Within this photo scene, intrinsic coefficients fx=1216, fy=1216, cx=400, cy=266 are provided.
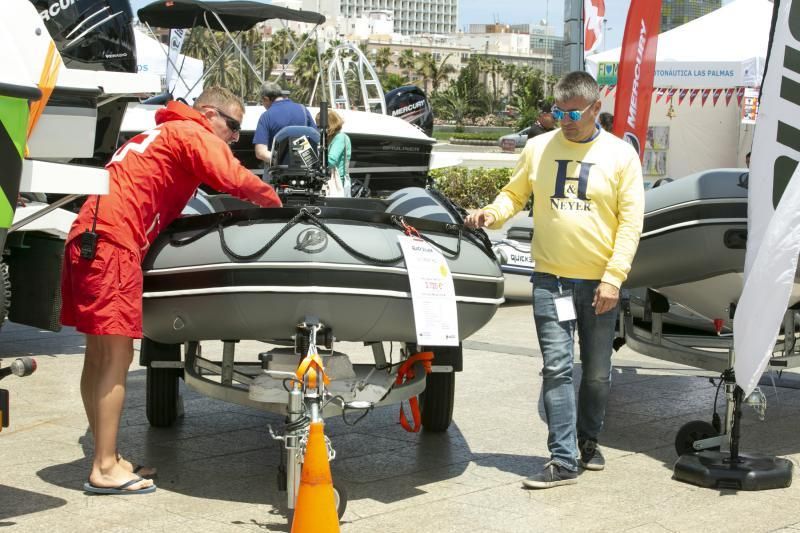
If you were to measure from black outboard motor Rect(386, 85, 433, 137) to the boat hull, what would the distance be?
11792 mm

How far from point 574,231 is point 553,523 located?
4.21ft

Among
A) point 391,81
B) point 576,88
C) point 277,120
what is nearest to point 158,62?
point 277,120

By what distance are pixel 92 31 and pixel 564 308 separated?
15.8 ft

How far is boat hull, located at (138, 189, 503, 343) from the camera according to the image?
4801mm

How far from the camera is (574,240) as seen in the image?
17.3 ft

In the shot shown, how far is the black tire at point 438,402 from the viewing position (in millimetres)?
6113

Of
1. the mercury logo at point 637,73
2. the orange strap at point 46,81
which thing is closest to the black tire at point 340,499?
the orange strap at point 46,81

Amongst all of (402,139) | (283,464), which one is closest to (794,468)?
(283,464)

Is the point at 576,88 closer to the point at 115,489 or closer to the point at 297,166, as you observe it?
the point at 297,166

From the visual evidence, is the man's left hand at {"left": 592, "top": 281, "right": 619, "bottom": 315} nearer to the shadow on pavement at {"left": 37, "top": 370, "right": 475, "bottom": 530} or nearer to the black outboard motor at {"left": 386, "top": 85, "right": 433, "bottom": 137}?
the shadow on pavement at {"left": 37, "top": 370, "right": 475, "bottom": 530}

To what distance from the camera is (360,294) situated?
15.8ft

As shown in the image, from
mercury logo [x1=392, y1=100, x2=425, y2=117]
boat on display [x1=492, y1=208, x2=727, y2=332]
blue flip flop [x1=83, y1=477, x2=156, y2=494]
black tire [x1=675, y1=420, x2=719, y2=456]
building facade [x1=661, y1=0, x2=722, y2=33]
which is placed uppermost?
building facade [x1=661, y1=0, x2=722, y2=33]

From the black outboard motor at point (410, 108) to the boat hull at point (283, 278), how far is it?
11.8m

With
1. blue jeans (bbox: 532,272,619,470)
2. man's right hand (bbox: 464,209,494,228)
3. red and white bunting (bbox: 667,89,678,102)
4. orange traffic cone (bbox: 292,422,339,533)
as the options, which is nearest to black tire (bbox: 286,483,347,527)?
orange traffic cone (bbox: 292,422,339,533)
